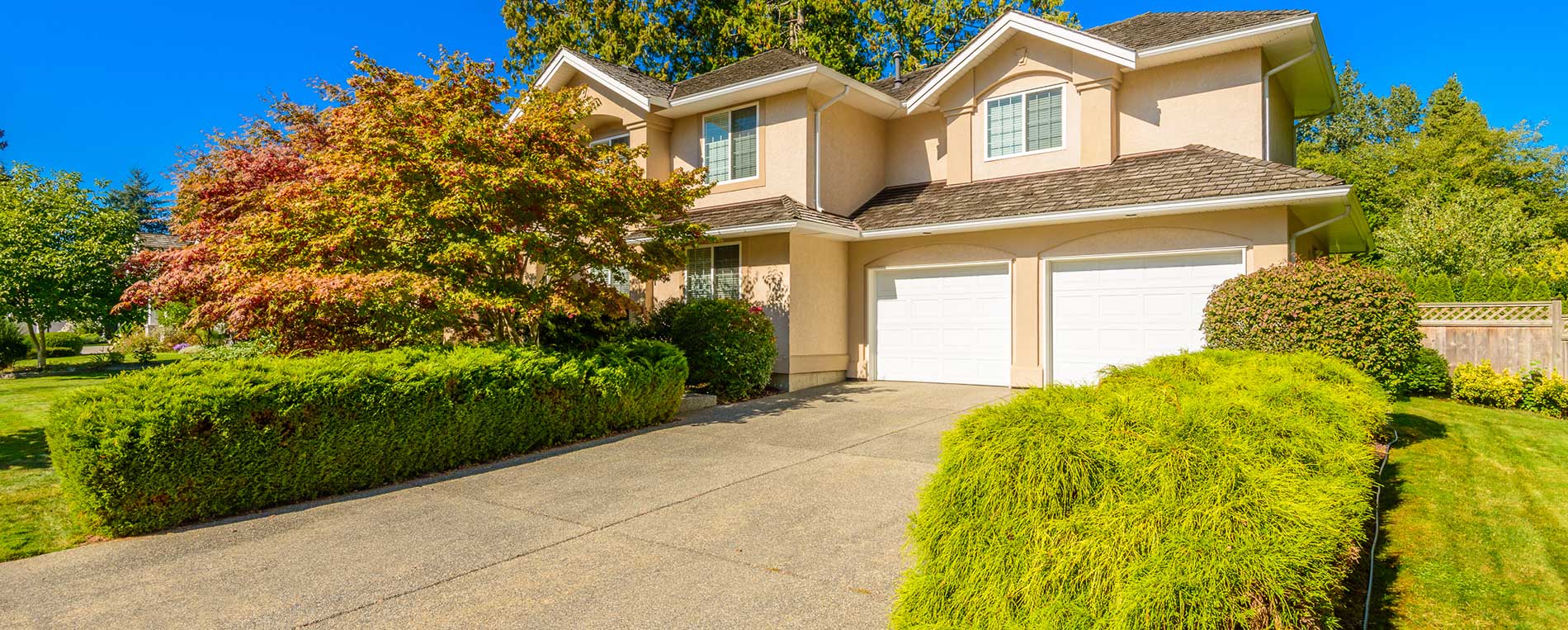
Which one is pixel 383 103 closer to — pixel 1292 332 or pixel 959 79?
pixel 959 79

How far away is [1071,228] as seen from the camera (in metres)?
11.7

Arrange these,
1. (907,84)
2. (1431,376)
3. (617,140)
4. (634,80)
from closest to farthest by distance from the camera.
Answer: (1431,376)
(634,80)
(907,84)
(617,140)

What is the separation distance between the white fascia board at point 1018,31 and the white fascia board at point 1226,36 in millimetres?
302

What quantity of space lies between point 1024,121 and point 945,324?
3.93 metres

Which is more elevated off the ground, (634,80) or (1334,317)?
(634,80)

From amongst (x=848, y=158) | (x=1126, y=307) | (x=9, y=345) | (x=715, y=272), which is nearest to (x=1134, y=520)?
(x=1126, y=307)

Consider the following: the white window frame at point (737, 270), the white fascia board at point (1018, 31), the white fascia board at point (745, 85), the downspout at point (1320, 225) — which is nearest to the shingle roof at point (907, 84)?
the white fascia board at point (1018, 31)

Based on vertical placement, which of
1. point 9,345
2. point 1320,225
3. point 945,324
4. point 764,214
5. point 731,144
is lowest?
point 9,345

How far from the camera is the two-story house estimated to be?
431 inches

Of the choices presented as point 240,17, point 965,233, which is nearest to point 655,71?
point 240,17

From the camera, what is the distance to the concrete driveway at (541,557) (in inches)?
152

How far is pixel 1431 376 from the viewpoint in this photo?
37.4 feet

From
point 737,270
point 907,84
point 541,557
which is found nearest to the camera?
point 541,557

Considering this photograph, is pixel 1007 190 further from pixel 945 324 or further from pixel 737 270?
pixel 737 270
